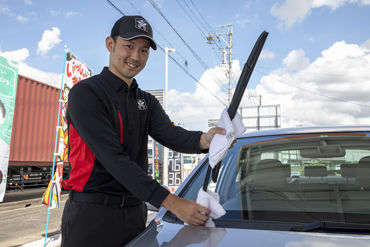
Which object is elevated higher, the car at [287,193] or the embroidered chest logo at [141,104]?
the embroidered chest logo at [141,104]

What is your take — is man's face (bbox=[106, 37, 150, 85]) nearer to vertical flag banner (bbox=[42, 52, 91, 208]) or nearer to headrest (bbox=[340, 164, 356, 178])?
headrest (bbox=[340, 164, 356, 178])

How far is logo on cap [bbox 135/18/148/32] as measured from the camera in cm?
179

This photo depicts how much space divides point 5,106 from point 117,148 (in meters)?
5.20

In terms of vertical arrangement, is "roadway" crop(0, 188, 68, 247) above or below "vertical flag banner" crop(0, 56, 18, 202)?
below

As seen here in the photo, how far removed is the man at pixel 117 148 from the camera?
1399 millimetres

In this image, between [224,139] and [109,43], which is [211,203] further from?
[109,43]

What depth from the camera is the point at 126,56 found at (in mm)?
1847

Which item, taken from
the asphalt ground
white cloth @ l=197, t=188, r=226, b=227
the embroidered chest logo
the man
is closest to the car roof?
the man

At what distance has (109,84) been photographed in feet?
5.93

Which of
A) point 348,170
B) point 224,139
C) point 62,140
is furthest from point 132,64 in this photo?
point 62,140

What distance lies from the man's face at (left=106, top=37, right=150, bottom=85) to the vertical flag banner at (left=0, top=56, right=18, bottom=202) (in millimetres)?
4552

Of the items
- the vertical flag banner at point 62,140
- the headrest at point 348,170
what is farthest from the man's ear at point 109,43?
the vertical flag banner at point 62,140

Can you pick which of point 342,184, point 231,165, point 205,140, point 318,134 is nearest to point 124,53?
point 205,140

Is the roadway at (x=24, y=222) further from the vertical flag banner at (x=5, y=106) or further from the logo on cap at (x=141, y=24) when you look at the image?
the logo on cap at (x=141, y=24)
